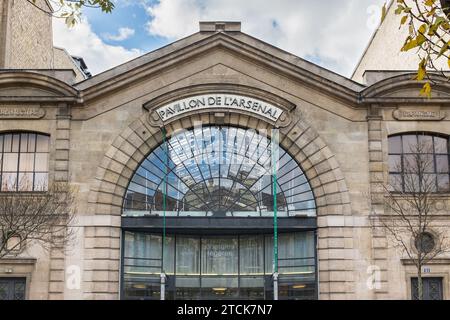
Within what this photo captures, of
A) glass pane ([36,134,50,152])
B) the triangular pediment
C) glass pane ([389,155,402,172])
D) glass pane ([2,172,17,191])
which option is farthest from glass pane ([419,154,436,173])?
glass pane ([2,172,17,191])

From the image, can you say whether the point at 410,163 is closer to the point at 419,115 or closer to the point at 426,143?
the point at 426,143

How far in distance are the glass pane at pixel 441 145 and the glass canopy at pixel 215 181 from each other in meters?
5.25

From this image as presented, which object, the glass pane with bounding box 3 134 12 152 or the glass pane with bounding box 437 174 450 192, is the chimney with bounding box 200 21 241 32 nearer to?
the glass pane with bounding box 3 134 12 152

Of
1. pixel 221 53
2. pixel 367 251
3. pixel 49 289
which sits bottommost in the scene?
pixel 49 289

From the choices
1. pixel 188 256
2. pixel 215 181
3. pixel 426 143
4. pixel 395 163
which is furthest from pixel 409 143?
pixel 188 256

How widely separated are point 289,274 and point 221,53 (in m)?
9.04

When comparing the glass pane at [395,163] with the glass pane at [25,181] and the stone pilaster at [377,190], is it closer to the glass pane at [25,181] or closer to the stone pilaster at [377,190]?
the stone pilaster at [377,190]

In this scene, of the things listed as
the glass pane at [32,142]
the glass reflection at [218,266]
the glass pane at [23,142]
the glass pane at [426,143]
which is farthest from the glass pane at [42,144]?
the glass pane at [426,143]

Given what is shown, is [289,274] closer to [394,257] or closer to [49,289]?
[394,257]

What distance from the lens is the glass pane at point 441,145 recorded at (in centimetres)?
2545
